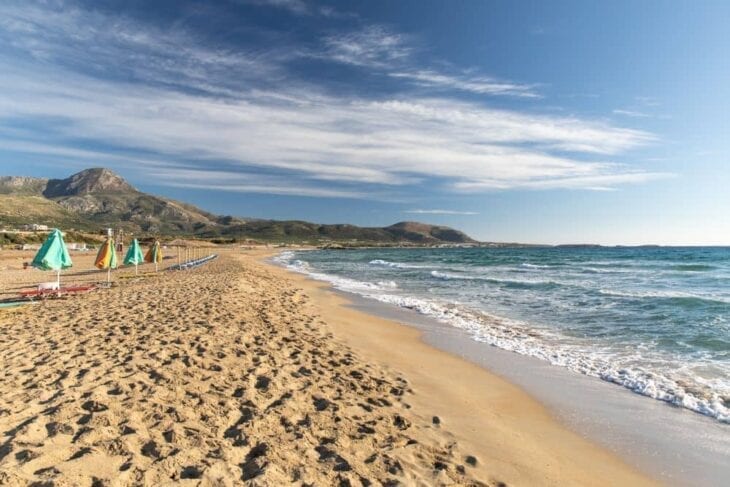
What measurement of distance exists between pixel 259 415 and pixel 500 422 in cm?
326

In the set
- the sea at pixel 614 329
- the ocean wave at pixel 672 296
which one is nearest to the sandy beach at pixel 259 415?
the sea at pixel 614 329

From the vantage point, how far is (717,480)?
14.7 ft

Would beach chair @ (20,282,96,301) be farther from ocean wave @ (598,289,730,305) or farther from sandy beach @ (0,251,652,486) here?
ocean wave @ (598,289,730,305)

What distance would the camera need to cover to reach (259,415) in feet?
16.5

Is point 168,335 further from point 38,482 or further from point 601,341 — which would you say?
point 601,341

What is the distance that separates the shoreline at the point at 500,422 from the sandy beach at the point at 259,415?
23mm

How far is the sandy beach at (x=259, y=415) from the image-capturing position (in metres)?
3.89

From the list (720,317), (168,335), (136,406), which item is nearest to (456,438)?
(136,406)

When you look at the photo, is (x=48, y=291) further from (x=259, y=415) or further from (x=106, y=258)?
(x=259, y=415)

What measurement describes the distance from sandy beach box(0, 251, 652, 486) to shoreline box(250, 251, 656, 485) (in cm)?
2

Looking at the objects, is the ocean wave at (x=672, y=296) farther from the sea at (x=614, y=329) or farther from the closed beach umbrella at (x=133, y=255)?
the closed beach umbrella at (x=133, y=255)

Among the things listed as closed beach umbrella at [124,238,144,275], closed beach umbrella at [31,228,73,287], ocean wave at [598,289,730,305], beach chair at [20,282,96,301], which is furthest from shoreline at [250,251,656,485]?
closed beach umbrella at [124,238,144,275]

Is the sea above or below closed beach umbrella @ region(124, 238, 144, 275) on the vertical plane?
below

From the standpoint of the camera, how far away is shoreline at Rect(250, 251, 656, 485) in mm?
4520
